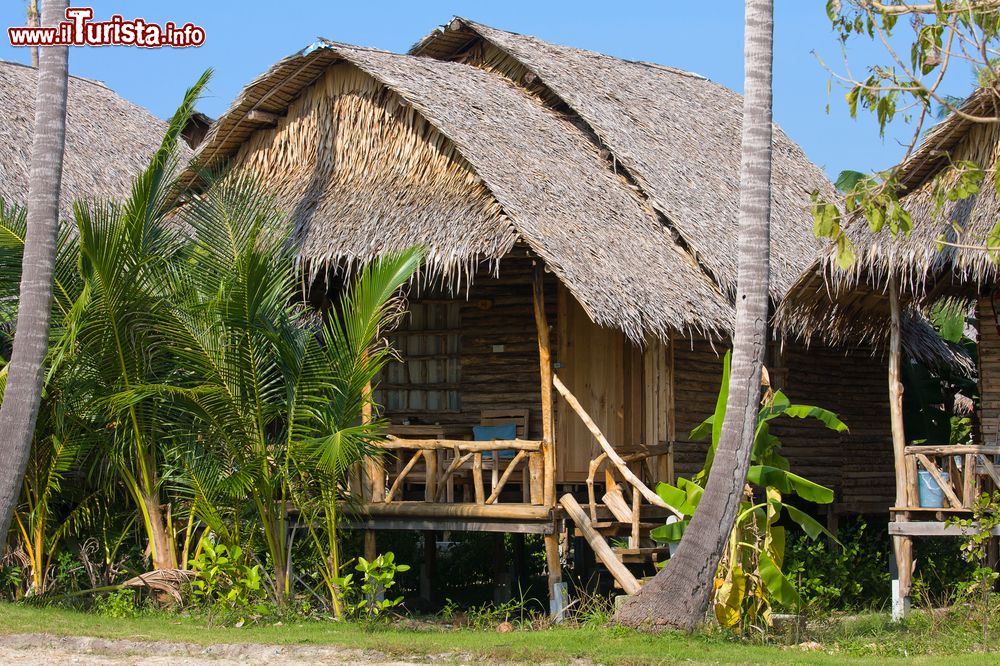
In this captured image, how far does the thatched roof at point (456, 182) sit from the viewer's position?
37.3ft

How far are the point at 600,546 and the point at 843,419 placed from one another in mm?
5348

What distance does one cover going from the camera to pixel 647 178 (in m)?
13.8

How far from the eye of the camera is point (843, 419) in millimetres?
15406

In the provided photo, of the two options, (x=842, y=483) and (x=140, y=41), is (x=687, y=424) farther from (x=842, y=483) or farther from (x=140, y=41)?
(x=140, y=41)

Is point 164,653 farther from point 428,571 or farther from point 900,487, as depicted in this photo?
point 900,487

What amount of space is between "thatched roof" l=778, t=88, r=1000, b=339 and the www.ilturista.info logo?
585 cm

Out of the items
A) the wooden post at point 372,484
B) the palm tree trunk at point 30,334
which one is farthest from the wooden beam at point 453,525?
the palm tree trunk at point 30,334

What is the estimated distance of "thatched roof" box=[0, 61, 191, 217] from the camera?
15242 mm

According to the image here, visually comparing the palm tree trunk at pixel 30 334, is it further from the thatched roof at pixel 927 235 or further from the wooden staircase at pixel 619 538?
the thatched roof at pixel 927 235

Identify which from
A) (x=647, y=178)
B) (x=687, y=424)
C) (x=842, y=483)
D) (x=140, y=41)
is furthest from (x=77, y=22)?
(x=842, y=483)

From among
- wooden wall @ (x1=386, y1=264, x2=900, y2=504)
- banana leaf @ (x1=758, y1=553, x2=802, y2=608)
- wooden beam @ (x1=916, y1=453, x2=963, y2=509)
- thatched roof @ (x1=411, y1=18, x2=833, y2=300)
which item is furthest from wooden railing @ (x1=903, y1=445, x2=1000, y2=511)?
thatched roof @ (x1=411, y1=18, x2=833, y2=300)

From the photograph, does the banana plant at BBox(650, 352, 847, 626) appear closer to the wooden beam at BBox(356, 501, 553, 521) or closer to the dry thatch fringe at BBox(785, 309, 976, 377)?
the wooden beam at BBox(356, 501, 553, 521)

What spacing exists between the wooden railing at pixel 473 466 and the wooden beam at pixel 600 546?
0.84 feet

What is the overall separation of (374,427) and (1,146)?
7.20m
